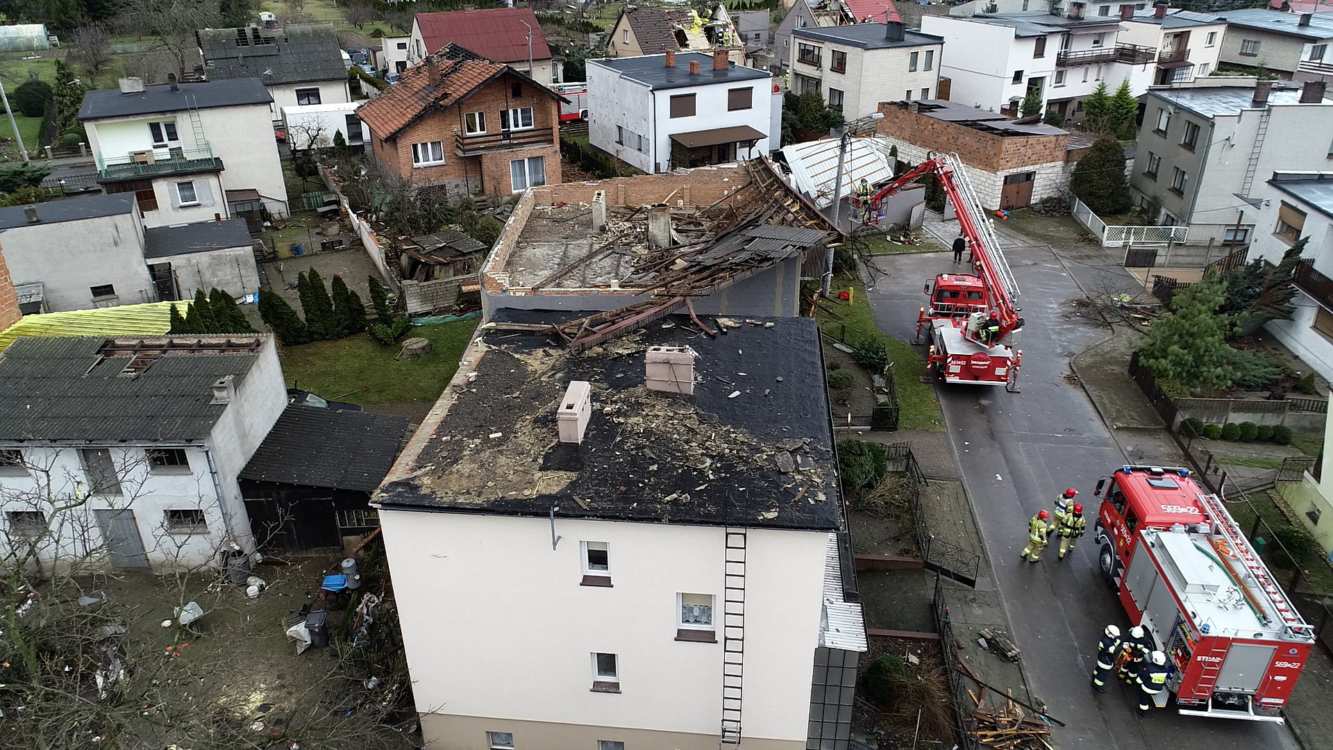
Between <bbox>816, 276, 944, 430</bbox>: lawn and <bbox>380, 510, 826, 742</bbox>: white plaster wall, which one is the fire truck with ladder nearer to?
<bbox>816, 276, 944, 430</bbox>: lawn

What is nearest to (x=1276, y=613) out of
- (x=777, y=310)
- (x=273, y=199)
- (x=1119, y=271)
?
(x=777, y=310)

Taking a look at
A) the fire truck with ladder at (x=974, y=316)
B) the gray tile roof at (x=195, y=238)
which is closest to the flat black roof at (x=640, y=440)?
the fire truck with ladder at (x=974, y=316)

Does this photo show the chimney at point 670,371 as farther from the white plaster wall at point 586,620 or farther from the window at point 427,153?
the window at point 427,153

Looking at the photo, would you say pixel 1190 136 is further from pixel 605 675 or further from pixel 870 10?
pixel 605 675

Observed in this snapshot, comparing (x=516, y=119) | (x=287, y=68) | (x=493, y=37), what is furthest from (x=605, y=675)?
(x=493, y=37)

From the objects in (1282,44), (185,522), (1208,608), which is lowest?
(185,522)

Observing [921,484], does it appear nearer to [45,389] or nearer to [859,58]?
[45,389]
